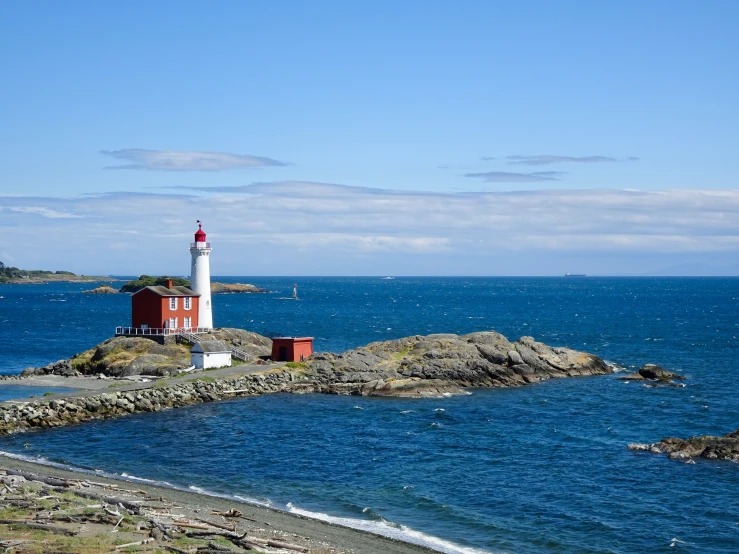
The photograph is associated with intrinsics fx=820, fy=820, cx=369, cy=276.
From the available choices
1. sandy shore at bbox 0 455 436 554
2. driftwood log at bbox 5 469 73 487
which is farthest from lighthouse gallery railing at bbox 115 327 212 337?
driftwood log at bbox 5 469 73 487

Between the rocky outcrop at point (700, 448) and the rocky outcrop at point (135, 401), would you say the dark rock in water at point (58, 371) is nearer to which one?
the rocky outcrop at point (135, 401)

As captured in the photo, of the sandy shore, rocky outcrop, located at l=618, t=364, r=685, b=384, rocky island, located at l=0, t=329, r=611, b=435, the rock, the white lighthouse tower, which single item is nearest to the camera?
the sandy shore

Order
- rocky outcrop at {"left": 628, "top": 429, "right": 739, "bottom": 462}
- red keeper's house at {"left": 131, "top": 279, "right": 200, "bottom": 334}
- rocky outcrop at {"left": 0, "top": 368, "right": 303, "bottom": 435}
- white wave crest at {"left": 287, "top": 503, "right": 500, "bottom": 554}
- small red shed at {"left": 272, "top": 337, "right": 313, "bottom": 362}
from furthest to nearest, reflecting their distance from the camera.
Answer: red keeper's house at {"left": 131, "top": 279, "right": 200, "bottom": 334} < small red shed at {"left": 272, "top": 337, "right": 313, "bottom": 362} < rocky outcrop at {"left": 0, "top": 368, "right": 303, "bottom": 435} < rocky outcrop at {"left": 628, "top": 429, "right": 739, "bottom": 462} < white wave crest at {"left": 287, "top": 503, "right": 500, "bottom": 554}

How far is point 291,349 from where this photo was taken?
6172 centimetres

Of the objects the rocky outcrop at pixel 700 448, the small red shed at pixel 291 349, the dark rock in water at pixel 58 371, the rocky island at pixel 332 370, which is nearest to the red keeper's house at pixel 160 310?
the rocky island at pixel 332 370

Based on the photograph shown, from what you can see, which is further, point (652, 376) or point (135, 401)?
point (652, 376)

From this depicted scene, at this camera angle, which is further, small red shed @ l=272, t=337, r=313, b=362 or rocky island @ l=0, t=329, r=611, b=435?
small red shed @ l=272, t=337, r=313, b=362

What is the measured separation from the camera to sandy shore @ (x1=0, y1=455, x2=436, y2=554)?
23.5 meters

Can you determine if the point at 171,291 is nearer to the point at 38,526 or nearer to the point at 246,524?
the point at 246,524

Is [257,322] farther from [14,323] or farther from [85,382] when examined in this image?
[85,382]

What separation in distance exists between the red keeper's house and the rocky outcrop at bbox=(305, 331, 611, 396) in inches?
468

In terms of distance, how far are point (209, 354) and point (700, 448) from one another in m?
34.2

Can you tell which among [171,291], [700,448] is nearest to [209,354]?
[171,291]

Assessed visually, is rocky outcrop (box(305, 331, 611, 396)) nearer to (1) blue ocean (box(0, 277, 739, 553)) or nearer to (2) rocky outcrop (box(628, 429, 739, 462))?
(1) blue ocean (box(0, 277, 739, 553))
